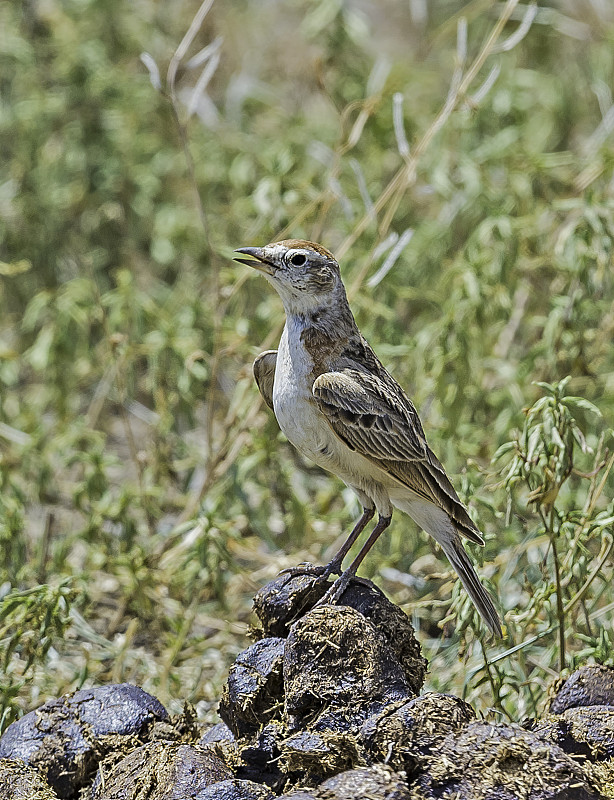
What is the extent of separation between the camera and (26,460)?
6.07m

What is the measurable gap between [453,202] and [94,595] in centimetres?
355

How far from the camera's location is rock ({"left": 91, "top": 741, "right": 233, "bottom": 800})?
3.15 meters

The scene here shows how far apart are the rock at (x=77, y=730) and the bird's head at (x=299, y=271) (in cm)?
159

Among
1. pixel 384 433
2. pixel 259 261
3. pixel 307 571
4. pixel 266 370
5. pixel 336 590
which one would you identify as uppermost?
pixel 259 261

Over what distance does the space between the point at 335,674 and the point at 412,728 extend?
0.36 meters

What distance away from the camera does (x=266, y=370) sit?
168 inches

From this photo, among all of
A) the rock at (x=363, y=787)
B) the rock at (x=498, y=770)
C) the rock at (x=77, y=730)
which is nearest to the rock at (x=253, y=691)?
the rock at (x=77, y=730)

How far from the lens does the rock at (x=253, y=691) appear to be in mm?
3527

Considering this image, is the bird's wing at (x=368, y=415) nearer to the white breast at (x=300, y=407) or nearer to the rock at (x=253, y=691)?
the white breast at (x=300, y=407)

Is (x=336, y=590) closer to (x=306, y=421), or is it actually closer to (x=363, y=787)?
(x=306, y=421)

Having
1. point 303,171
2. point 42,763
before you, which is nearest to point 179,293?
point 303,171

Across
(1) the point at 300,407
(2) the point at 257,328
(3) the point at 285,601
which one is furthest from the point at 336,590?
(2) the point at 257,328

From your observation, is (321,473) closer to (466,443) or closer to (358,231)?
(466,443)

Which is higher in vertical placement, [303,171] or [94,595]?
[303,171]
